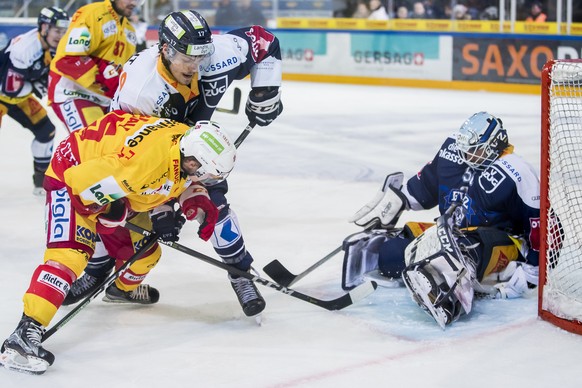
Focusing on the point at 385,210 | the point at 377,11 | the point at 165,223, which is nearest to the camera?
the point at 165,223

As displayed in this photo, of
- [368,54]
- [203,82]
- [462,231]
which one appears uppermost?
[203,82]

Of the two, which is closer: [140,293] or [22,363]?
[22,363]

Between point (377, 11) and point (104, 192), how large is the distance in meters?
7.93

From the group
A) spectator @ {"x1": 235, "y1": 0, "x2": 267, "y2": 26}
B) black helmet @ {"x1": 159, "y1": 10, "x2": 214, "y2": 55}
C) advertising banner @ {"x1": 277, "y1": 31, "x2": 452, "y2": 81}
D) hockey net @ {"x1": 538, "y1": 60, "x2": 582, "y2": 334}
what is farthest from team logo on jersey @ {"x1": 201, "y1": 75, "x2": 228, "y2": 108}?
spectator @ {"x1": 235, "y1": 0, "x2": 267, "y2": 26}

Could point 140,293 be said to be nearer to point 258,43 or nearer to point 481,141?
point 258,43

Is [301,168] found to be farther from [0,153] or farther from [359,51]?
[359,51]

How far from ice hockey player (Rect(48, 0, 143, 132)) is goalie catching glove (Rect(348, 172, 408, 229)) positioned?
160 cm

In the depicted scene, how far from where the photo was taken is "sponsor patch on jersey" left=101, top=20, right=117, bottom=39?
4.89 meters

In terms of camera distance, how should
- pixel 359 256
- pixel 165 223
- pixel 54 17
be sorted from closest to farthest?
pixel 165 223
pixel 359 256
pixel 54 17

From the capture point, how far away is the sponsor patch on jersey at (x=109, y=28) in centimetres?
489

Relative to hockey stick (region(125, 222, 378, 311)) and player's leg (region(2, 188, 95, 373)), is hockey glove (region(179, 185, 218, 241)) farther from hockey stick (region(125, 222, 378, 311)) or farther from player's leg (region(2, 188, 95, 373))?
player's leg (region(2, 188, 95, 373))

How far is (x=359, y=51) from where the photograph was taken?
1056cm

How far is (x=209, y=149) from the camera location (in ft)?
9.48

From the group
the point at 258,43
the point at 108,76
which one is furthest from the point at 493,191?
the point at 108,76
